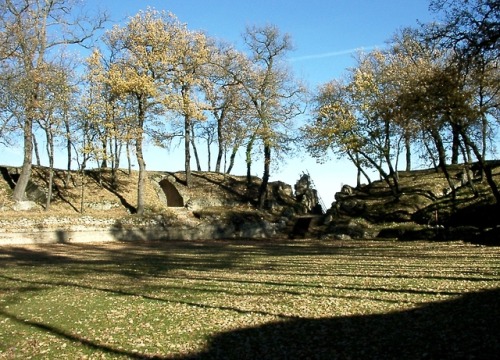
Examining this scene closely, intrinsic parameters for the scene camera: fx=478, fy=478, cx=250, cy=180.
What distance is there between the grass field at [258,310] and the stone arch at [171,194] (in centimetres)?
2215

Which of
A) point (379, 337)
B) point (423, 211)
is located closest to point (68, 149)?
point (423, 211)

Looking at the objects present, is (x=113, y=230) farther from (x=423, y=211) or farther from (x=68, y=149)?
(x=423, y=211)

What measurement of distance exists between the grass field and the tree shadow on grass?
2cm

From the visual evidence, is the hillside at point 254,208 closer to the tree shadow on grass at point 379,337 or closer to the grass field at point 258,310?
the grass field at point 258,310

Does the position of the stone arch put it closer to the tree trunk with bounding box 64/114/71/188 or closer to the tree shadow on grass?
the tree trunk with bounding box 64/114/71/188

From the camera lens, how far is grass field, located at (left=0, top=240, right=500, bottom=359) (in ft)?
22.6

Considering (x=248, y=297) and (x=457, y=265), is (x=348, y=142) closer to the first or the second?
(x=457, y=265)

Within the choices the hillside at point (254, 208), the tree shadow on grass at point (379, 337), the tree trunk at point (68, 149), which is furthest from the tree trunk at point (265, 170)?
the tree shadow on grass at point (379, 337)

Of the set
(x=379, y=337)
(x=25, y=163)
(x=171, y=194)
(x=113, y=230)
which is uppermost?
(x=25, y=163)

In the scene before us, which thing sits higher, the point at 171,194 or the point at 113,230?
the point at 171,194

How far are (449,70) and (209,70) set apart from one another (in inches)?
1008

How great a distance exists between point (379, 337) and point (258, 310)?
268 centimetres

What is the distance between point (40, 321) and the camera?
8.88 m

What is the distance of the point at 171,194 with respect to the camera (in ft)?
133
